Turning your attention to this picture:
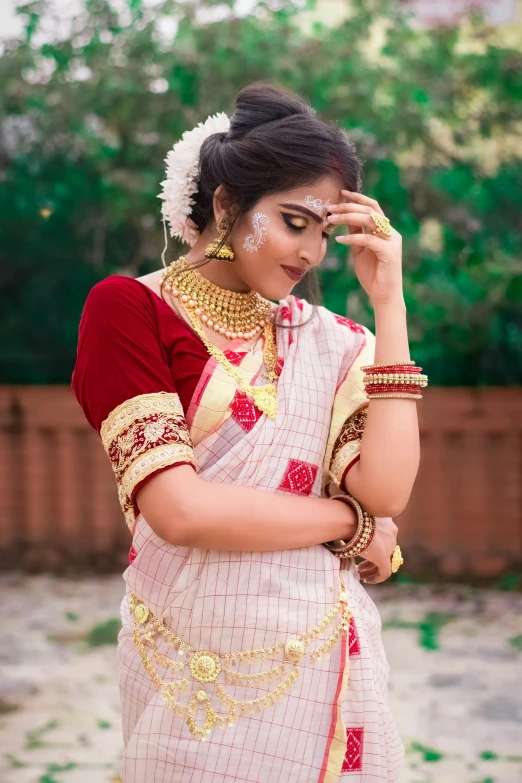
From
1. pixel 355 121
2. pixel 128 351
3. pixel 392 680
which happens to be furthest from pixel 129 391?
pixel 355 121

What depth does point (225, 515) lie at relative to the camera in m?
1.62

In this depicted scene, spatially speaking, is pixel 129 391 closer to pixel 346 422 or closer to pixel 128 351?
pixel 128 351

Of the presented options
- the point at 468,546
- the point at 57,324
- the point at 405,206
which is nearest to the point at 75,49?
the point at 57,324

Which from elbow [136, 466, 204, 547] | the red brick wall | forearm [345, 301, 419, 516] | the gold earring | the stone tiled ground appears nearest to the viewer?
elbow [136, 466, 204, 547]

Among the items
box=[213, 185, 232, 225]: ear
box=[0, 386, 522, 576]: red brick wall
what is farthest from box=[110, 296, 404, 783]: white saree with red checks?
box=[0, 386, 522, 576]: red brick wall

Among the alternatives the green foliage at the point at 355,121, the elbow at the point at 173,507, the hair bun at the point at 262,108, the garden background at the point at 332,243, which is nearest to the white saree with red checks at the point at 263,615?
the elbow at the point at 173,507

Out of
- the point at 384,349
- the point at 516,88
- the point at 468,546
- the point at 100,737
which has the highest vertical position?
the point at 516,88

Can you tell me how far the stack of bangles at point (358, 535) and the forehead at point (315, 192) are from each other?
21.7 inches

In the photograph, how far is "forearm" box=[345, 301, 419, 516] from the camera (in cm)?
171

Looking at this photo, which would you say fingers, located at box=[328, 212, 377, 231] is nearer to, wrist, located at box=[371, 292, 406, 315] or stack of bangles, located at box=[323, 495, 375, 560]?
wrist, located at box=[371, 292, 406, 315]

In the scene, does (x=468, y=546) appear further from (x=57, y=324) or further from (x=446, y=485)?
(x=57, y=324)

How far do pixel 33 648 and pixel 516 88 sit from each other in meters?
3.64

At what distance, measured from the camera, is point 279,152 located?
1.74 meters

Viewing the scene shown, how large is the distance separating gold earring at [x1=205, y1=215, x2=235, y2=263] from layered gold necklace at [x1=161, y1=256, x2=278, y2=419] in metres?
0.06
